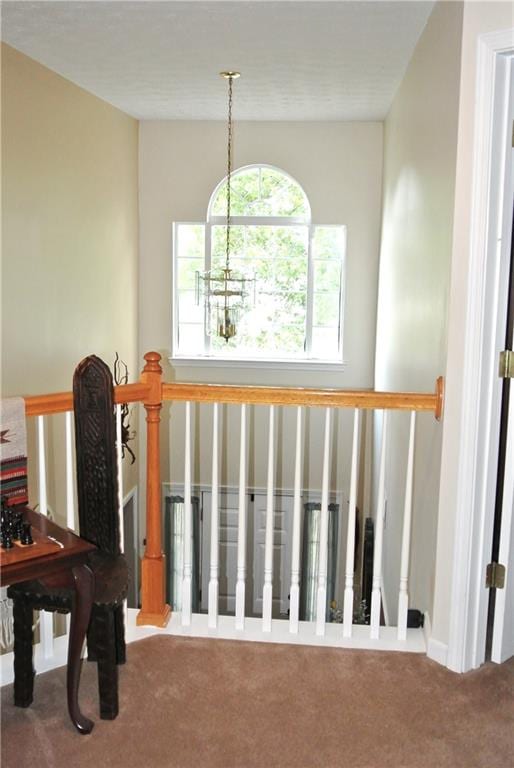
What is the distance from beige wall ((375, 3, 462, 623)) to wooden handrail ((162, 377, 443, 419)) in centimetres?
15

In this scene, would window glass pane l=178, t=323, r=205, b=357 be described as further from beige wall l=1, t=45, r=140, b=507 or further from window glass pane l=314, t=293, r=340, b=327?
window glass pane l=314, t=293, r=340, b=327

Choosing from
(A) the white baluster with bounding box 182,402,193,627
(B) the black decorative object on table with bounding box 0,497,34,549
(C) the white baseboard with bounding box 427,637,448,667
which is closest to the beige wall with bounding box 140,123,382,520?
(A) the white baluster with bounding box 182,402,193,627

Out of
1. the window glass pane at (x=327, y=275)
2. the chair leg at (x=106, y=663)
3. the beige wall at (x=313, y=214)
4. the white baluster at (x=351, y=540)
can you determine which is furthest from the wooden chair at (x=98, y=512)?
the window glass pane at (x=327, y=275)

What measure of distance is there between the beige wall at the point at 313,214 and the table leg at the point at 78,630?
4.59m

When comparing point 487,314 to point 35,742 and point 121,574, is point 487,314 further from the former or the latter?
point 35,742

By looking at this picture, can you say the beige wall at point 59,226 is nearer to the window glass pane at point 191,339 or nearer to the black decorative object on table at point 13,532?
the window glass pane at point 191,339

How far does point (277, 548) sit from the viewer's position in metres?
7.26

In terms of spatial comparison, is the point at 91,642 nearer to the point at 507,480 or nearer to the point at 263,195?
the point at 507,480

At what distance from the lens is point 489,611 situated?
9.24ft

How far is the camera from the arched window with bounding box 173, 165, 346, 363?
6.81 metres

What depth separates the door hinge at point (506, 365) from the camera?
102 inches

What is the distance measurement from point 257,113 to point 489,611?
4745mm

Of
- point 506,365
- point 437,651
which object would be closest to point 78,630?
point 437,651

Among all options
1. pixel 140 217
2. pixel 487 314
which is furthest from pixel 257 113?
pixel 487 314
